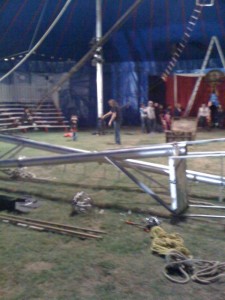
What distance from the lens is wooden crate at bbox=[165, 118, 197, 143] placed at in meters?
12.6

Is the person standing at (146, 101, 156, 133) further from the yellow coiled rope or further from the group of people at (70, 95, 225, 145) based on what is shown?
the yellow coiled rope

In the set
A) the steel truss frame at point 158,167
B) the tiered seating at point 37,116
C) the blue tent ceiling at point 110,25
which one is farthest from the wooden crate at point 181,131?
the steel truss frame at point 158,167

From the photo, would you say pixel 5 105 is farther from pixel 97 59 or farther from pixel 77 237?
pixel 77 237

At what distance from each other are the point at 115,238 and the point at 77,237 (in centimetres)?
41

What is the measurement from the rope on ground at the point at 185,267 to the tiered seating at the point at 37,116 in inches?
570

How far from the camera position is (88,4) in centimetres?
1681

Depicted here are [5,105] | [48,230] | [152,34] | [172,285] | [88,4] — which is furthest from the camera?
[5,105]

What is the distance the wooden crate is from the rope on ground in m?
8.75

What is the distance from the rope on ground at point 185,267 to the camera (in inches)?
138

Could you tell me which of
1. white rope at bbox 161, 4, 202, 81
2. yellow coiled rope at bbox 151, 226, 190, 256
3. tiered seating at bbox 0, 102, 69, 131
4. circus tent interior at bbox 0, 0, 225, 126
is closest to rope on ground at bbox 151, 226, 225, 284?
yellow coiled rope at bbox 151, 226, 190, 256

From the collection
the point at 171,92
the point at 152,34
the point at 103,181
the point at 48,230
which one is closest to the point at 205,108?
the point at 171,92

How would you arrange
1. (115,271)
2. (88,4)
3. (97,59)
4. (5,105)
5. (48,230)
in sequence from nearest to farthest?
(115,271), (48,230), (97,59), (88,4), (5,105)

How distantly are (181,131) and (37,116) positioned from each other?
8.28 m

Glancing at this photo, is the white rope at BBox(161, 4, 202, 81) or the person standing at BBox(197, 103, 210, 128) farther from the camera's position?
the person standing at BBox(197, 103, 210, 128)
